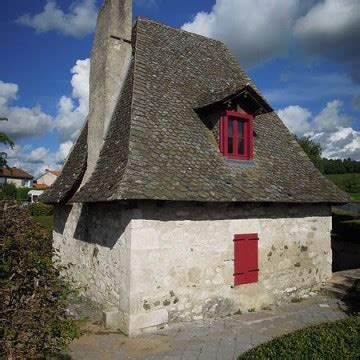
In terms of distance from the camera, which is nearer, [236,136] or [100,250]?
[100,250]

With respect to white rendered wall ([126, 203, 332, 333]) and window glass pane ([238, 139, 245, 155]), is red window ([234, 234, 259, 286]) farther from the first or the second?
window glass pane ([238, 139, 245, 155])

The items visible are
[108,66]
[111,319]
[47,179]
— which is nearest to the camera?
[111,319]

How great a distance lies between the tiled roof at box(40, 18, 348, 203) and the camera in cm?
809

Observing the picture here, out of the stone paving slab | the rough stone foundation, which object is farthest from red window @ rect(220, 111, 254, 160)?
the stone paving slab

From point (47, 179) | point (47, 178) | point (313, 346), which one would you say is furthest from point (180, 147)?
point (47, 178)

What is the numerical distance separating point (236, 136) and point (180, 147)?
1854 mm

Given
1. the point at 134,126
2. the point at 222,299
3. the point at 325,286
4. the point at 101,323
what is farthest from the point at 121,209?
the point at 325,286

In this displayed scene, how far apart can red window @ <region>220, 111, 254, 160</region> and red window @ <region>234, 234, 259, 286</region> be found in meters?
2.22

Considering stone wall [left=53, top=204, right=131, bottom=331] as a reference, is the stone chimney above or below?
above

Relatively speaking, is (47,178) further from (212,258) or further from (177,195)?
(177,195)

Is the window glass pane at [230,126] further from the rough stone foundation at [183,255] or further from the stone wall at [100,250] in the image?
the stone wall at [100,250]

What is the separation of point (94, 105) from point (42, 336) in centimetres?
748

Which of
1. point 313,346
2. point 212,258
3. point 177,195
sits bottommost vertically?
point 313,346

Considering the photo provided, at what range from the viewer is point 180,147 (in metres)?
9.12
